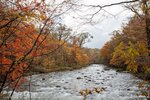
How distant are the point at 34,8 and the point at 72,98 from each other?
13457 mm

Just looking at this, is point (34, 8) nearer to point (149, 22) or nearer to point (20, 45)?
point (20, 45)

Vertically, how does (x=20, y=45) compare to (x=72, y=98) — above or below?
above

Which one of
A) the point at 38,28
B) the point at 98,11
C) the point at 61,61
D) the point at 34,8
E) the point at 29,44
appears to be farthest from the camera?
the point at 61,61

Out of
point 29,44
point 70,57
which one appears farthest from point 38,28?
point 70,57

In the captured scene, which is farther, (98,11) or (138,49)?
(138,49)

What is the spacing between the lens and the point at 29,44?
777 centimetres

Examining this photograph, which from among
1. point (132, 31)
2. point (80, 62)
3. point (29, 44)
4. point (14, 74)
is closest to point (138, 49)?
point (29, 44)

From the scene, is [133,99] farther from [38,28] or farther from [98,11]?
[98,11]

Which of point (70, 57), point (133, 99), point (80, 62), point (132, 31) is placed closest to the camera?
point (132, 31)

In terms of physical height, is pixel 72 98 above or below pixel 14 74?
below

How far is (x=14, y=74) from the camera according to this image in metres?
9.85

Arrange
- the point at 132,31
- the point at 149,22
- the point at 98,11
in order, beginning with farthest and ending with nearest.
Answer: the point at 132,31 < the point at 149,22 < the point at 98,11

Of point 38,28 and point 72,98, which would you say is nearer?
point 38,28

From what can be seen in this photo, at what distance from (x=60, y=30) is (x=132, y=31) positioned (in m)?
7.49
